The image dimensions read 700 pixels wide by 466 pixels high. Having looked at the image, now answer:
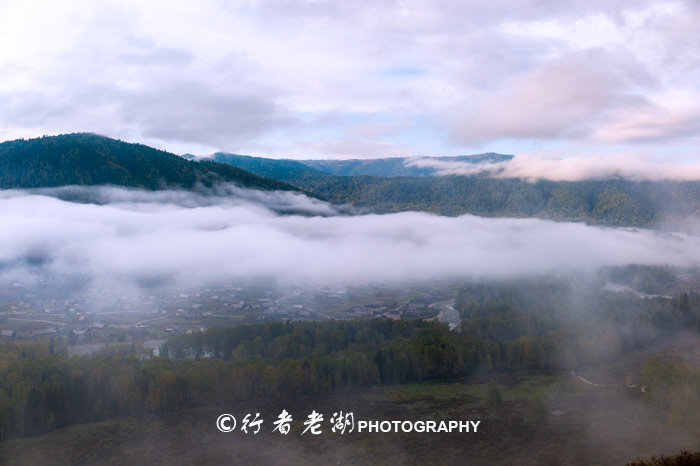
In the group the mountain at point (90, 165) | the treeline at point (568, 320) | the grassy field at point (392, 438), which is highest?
the mountain at point (90, 165)

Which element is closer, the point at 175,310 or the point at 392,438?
the point at 392,438

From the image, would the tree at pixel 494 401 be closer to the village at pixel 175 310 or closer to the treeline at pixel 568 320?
the treeline at pixel 568 320

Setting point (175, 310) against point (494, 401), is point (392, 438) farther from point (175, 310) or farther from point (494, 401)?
point (175, 310)

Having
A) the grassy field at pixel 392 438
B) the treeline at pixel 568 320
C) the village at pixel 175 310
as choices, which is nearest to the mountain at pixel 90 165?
the village at pixel 175 310

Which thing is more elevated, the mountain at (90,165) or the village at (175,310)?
the mountain at (90,165)

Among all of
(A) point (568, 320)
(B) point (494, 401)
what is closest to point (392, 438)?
(B) point (494, 401)

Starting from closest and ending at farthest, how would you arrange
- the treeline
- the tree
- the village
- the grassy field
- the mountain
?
the grassy field < the tree < the treeline < the village < the mountain

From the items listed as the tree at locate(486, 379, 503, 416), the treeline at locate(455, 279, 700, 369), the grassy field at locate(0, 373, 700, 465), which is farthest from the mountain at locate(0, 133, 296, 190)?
the tree at locate(486, 379, 503, 416)

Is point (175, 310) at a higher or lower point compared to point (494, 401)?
lower

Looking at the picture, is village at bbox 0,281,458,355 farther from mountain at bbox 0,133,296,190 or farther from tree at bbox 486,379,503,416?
mountain at bbox 0,133,296,190
